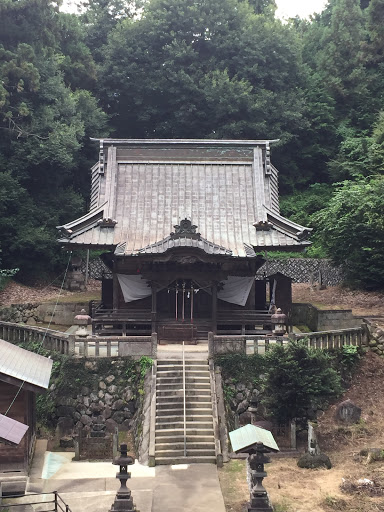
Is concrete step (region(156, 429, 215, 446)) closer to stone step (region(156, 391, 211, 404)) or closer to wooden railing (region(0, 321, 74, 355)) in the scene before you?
stone step (region(156, 391, 211, 404))

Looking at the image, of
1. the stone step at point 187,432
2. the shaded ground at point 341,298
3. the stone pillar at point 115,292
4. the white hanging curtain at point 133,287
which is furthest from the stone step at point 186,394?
the shaded ground at point 341,298

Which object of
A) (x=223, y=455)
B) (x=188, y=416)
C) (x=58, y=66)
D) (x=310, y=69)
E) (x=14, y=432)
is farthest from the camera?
(x=310, y=69)

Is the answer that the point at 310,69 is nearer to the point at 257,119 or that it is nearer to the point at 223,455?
the point at 257,119

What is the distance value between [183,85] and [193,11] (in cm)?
711

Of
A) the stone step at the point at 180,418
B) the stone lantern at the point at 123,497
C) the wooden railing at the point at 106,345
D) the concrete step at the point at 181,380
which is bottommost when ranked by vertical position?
the stone lantern at the point at 123,497

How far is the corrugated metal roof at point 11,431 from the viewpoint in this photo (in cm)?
1298

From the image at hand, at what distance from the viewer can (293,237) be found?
1012 inches

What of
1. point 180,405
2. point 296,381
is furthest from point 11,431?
point 296,381

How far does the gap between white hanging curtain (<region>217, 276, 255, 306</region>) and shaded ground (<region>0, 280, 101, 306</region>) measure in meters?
12.0

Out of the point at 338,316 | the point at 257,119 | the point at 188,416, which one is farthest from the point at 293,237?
the point at 257,119

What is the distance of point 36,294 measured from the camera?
37.9 m

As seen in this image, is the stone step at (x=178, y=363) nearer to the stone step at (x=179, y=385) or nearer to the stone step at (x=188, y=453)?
the stone step at (x=179, y=385)

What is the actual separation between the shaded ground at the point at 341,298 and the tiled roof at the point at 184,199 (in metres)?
8.46

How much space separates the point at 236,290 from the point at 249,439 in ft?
41.6
